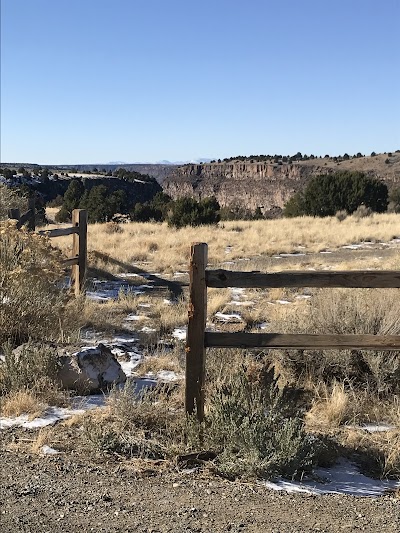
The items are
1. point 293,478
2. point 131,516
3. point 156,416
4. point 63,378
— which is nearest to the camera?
Answer: point 131,516

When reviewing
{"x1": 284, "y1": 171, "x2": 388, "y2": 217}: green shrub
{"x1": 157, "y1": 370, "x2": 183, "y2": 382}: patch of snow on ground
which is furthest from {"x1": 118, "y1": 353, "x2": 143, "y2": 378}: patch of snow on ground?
{"x1": 284, "y1": 171, "x2": 388, "y2": 217}: green shrub

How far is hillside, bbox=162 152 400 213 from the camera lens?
260 feet

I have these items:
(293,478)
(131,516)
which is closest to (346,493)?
(293,478)

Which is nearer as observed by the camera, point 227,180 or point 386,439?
point 386,439

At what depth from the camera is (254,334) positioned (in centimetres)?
403

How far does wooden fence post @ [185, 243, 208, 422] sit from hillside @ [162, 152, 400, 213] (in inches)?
2562

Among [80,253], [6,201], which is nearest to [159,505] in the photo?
[80,253]

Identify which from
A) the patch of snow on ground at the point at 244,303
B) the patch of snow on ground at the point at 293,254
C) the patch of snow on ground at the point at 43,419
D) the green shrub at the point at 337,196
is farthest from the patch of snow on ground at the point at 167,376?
the green shrub at the point at 337,196

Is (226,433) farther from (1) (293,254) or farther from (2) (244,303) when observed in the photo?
(1) (293,254)

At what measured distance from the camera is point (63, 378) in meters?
5.09

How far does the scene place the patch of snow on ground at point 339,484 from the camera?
11.5ft

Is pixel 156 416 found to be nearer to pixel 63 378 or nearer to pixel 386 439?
pixel 63 378

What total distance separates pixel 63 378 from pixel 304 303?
478 centimetres

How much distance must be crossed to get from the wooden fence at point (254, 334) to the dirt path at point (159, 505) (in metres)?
0.77
